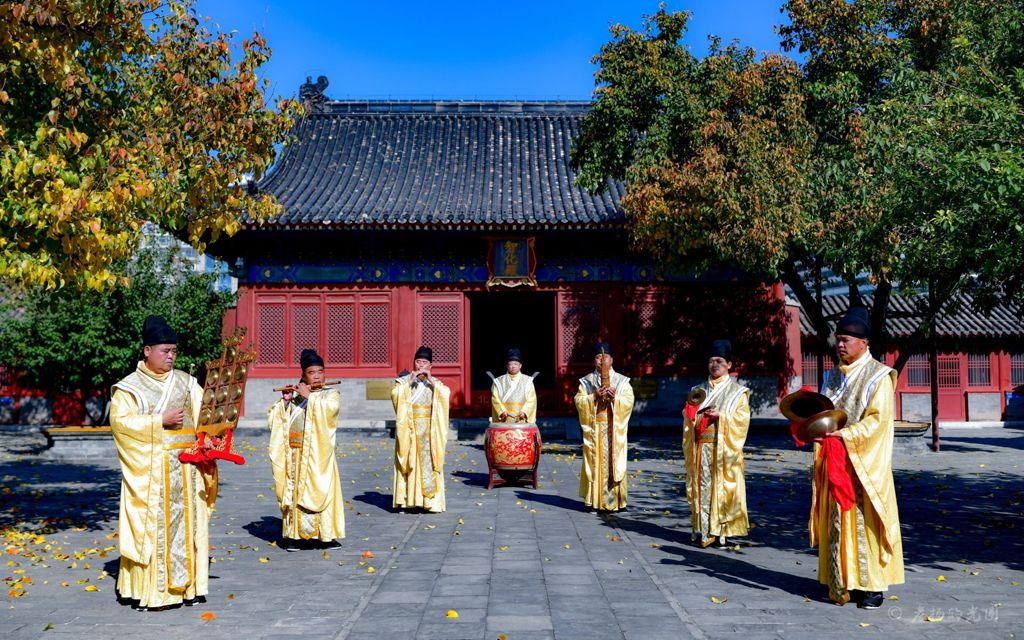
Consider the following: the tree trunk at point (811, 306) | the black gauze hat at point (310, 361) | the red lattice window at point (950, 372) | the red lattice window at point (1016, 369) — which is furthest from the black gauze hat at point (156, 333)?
the red lattice window at point (1016, 369)

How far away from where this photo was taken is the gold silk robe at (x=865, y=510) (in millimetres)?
5473

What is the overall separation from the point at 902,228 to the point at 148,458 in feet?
32.8

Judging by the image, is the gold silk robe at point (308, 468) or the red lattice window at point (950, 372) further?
the red lattice window at point (950, 372)

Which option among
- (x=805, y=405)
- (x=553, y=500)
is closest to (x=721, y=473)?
(x=805, y=405)

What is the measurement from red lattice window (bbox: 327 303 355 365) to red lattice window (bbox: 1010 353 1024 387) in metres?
18.0

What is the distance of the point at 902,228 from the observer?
37.0 ft

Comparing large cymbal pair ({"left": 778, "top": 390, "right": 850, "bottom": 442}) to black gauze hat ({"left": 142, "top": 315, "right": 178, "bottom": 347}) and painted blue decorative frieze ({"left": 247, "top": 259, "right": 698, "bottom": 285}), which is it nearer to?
black gauze hat ({"left": 142, "top": 315, "right": 178, "bottom": 347})

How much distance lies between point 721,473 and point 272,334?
13848mm

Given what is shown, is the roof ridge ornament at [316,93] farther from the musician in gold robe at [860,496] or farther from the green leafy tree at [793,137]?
the musician in gold robe at [860,496]

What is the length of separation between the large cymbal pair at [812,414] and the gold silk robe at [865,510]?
9 cm

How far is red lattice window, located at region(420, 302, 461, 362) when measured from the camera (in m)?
19.0

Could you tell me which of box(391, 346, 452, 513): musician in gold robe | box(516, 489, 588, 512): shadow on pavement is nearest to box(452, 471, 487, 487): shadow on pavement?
box(516, 489, 588, 512): shadow on pavement

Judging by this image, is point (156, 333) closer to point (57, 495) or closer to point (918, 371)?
point (57, 495)

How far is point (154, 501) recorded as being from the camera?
18.1 feet
